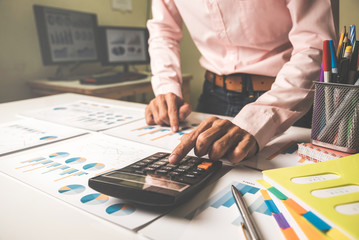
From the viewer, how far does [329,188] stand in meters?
0.35

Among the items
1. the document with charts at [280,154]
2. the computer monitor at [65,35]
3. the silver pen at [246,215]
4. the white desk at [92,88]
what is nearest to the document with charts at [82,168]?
the silver pen at [246,215]

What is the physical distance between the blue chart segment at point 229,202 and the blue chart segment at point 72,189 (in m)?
0.17

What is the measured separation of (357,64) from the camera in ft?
1.70

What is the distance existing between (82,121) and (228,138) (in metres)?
0.48

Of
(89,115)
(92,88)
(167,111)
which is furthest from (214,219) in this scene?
(92,88)

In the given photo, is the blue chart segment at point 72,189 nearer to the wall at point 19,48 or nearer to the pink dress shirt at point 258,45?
the pink dress shirt at point 258,45

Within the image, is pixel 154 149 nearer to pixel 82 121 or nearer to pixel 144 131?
pixel 144 131

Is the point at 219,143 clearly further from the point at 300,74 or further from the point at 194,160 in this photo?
the point at 300,74

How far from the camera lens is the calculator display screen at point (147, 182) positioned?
364 mm

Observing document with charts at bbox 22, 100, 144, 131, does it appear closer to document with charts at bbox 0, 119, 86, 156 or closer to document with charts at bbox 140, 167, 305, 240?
document with charts at bbox 0, 119, 86, 156

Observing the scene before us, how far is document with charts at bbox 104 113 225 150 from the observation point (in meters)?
0.63

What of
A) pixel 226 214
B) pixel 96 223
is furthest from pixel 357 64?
pixel 96 223

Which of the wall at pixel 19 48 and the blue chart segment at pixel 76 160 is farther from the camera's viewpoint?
the wall at pixel 19 48

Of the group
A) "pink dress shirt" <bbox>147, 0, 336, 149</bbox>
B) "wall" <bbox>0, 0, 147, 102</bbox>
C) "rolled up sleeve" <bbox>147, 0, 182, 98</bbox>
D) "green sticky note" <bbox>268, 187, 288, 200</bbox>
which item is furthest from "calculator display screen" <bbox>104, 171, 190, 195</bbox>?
"wall" <bbox>0, 0, 147, 102</bbox>
